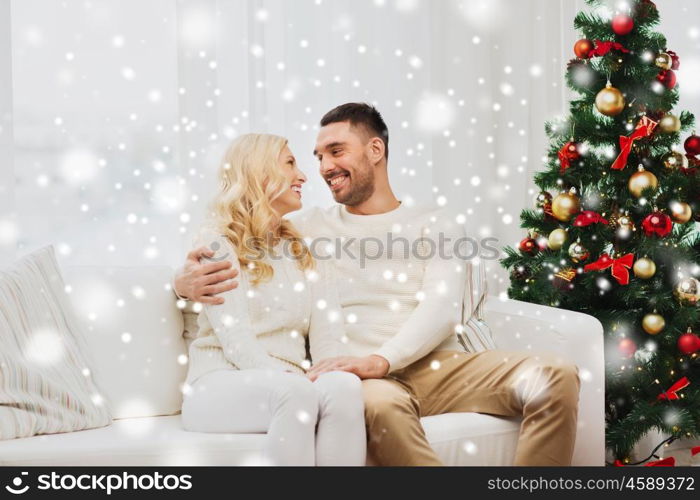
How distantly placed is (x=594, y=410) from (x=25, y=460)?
140 cm

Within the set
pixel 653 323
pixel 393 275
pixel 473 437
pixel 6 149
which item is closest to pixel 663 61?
pixel 653 323

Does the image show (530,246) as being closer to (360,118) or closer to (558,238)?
(558,238)

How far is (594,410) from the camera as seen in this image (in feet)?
6.50

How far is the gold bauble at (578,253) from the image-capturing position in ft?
7.48

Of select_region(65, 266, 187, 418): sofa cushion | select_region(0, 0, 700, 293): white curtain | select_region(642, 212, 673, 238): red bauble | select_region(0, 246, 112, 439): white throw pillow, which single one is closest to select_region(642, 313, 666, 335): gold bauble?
select_region(642, 212, 673, 238): red bauble

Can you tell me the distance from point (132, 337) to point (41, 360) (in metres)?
0.26

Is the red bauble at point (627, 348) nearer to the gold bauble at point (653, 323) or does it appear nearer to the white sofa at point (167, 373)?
the gold bauble at point (653, 323)

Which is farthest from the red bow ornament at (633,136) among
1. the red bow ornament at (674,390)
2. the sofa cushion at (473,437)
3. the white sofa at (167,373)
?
the sofa cushion at (473,437)

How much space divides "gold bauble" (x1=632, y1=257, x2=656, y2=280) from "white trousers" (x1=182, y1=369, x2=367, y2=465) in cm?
100

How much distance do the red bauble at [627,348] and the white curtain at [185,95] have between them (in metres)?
1.06

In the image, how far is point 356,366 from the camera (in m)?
1.84

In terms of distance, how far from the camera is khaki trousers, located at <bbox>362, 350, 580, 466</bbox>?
1662mm

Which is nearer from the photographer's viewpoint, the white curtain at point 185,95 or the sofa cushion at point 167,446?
the sofa cushion at point 167,446
